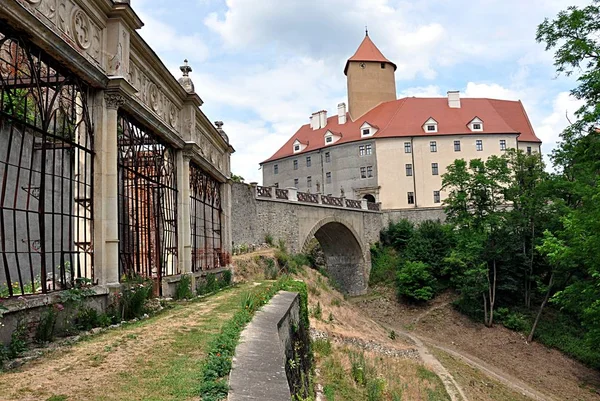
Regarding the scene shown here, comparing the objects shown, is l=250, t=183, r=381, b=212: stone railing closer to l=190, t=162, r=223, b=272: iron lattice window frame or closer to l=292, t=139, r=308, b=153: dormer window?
l=190, t=162, r=223, b=272: iron lattice window frame

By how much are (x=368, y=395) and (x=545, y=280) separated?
24508 millimetres

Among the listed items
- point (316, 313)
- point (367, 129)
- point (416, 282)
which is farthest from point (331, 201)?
point (316, 313)

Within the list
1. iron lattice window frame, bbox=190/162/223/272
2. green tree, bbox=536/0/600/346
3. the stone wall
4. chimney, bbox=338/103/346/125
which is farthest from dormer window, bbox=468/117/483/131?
iron lattice window frame, bbox=190/162/223/272

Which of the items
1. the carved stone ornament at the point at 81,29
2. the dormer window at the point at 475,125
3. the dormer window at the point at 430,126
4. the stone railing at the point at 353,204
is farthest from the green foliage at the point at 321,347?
the dormer window at the point at 475,125

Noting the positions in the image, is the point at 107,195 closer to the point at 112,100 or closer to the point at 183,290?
the point at 112,100

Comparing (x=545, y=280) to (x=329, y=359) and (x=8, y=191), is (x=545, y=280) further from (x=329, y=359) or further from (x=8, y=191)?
(x=8, y=191)

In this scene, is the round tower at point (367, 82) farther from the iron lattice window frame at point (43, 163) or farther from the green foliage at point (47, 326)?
the green foliage at point (47, 326)

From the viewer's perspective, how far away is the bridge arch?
3759 centimetres

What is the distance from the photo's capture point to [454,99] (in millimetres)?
49719

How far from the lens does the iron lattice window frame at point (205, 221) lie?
14469 millimetres

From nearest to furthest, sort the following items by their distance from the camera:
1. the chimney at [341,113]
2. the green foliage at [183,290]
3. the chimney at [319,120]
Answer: the green foliage at [183,290] < the chimney at [341,113] < the chimney at [319,120]

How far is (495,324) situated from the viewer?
2978cm

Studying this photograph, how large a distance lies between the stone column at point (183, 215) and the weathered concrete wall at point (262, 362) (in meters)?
4.81

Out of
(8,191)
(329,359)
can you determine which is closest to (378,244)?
(329,359)
